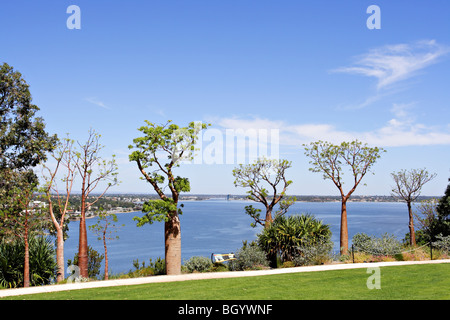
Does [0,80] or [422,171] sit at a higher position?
[0,80]

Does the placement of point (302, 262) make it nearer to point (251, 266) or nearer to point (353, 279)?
point (251, 266)

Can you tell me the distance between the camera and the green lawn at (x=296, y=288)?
9.66 m

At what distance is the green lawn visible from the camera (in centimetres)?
966

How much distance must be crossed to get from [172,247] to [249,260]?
11.2 feet

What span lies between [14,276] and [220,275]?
848 centimetres

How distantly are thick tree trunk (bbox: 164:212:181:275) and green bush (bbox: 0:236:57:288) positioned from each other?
515 centimetres

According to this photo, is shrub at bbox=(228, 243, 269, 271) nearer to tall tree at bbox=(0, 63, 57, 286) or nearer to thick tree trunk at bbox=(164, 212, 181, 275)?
thick tree trunk at bbox=(164, 212, 181, 275)
